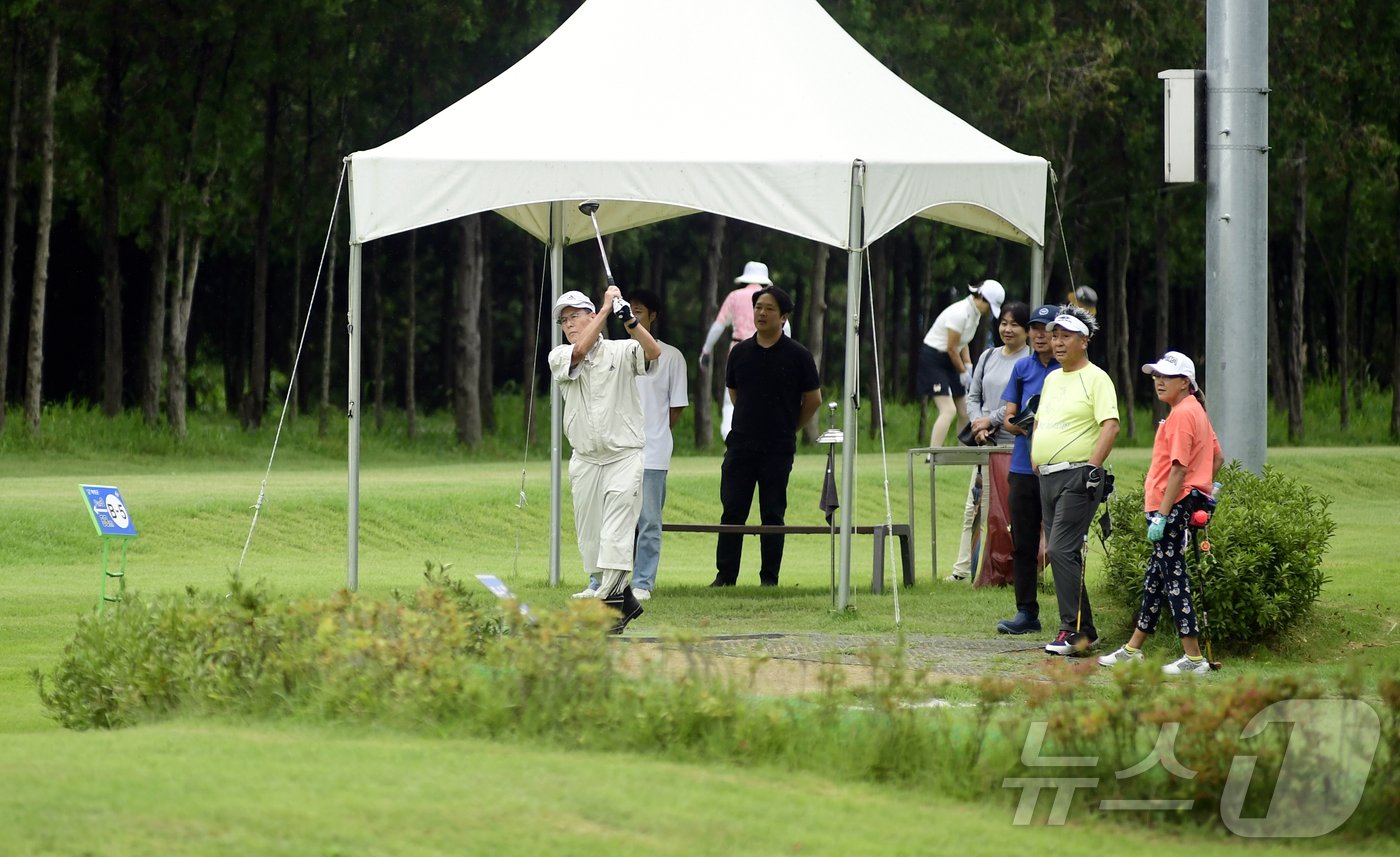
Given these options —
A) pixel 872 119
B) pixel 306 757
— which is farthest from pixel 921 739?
pixel 872 119

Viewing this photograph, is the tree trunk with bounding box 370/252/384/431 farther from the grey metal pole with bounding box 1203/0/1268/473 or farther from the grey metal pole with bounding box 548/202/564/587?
the grey metal pole with bounding box 1203/0/1268/473

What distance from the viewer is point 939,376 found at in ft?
57.6

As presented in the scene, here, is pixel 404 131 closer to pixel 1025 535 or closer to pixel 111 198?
pixel 111 198

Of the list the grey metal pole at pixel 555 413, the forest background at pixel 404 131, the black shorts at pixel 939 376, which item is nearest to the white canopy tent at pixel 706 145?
the grey metal pole at pixel 555 413

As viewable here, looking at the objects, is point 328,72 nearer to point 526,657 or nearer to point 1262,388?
point 1262,388

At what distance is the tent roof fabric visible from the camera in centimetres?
1253

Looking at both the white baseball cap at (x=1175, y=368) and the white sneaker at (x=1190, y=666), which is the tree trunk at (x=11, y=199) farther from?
the white sneaker at (x=1190, y=666)

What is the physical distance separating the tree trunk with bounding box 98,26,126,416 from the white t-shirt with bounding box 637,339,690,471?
18402 millimetres

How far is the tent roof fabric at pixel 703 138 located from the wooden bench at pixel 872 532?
2138 millimetres

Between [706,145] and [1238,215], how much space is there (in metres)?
3.33

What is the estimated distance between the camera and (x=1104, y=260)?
49.6m

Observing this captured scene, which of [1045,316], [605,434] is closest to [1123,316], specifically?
[1045,316]

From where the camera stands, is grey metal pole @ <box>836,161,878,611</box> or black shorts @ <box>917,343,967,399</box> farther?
black shorts @ <box>917,343,967,399</box>

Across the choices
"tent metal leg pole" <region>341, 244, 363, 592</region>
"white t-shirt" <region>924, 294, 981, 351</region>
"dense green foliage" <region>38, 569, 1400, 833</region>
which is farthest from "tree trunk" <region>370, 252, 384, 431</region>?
"dense green foliage" <region>38, 569, 1400, 833</region>
